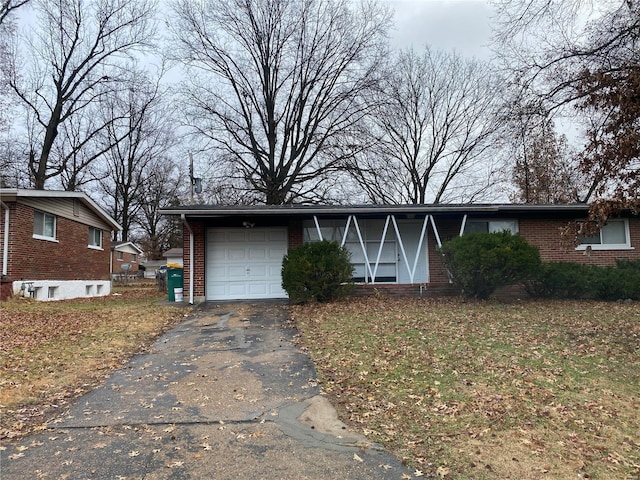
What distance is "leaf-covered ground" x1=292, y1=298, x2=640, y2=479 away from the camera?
10.5ft

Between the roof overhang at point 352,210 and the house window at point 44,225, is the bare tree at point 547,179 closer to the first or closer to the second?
the roof overhang at point 352,210

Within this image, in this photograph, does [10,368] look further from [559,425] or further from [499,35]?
[499,35]

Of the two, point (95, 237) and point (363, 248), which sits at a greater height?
point (95, 237)

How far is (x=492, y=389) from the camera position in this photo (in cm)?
459

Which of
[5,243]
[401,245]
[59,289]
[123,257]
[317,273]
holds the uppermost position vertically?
[123,257]

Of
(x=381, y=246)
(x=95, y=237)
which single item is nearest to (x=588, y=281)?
(x=381, y=246)

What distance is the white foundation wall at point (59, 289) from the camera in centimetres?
1282

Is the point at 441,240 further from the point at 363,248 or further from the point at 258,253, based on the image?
the point at 258,253


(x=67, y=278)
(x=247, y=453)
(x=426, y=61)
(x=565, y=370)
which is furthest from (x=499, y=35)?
(x=426, y=61)

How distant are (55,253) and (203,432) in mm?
13710

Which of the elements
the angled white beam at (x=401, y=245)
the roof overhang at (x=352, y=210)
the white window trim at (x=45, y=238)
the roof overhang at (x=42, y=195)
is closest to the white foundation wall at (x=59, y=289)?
the white window trim at (x=45, y=238)

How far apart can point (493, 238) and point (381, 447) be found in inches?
322

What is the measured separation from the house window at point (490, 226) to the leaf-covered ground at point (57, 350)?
8.60 metres

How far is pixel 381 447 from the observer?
134 inches
